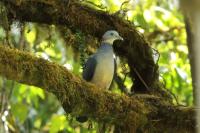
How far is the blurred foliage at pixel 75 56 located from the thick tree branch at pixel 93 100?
1165 millimetres

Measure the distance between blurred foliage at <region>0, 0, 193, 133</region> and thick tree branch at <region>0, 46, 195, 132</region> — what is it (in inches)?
45.9

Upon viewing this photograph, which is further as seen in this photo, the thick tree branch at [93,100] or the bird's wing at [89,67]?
the bird's wing at [89,67]

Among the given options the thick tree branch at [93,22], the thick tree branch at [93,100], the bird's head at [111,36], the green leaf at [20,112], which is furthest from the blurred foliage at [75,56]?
the thick tree branch at [93,100]

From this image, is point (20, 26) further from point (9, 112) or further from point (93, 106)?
point (9, 112)

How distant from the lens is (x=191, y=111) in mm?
3572

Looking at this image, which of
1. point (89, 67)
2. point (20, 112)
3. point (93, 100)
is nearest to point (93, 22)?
point (89, 67)

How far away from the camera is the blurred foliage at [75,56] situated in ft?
17.5

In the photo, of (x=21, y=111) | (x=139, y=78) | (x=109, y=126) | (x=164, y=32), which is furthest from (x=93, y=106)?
(x=164, y=32)

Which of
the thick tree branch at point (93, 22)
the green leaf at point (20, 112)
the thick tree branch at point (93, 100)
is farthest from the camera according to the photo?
the green leaf at point (20, 112)

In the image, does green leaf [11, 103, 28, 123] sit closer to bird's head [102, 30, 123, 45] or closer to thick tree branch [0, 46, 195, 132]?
bird's head [102, 30, 123, 45]

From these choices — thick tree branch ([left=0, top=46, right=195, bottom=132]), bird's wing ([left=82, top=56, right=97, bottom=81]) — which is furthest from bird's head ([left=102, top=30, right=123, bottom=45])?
thick tree branch ([left=0, top=46, right=195, bottom=132])

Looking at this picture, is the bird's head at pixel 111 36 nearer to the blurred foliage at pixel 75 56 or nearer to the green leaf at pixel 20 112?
the blurred foliage at pixel 75 56

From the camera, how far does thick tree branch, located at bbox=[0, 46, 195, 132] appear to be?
115 inches

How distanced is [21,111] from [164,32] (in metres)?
3.18
